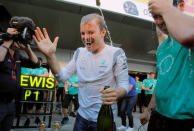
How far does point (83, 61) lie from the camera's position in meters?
1.16

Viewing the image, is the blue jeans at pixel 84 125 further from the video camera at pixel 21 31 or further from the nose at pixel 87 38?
the video camera at pixel 21 31

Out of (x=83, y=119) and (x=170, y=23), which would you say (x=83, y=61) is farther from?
(x=170, y=23)

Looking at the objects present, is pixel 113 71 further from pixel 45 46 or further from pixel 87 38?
pixel 45 46

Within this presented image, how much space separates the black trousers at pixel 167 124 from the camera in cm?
68

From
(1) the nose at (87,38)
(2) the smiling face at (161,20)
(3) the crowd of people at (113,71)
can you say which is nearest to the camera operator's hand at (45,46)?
(3) the crowd of people at (113,71)

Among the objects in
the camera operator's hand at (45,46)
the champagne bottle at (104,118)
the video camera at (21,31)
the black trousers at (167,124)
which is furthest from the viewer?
the video camera at (21,31)

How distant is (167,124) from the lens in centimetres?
75

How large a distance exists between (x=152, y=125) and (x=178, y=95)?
0.86 ft

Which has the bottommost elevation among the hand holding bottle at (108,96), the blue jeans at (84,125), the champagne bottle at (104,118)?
the blue jeans at (84,125)

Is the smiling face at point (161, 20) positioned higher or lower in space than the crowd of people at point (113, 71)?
higher

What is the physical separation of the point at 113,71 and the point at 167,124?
1.49ft

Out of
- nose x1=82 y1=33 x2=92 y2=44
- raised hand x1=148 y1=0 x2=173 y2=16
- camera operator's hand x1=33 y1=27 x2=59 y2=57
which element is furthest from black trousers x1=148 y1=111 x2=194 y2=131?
camera operator's hand x1=33 y1=27 x2=59 y2=57

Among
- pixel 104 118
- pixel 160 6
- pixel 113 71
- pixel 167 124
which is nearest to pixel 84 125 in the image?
pixel 104 118

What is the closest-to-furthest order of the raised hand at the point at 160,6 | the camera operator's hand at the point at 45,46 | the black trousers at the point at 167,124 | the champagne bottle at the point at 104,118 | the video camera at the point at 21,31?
the raised hand at the point at 160,6, the black trousers at the point at 167,124, the champagne bottle at the point at 104,118, the camera operator's hand at the point at 45,46, the video camera at the point at 21,31
